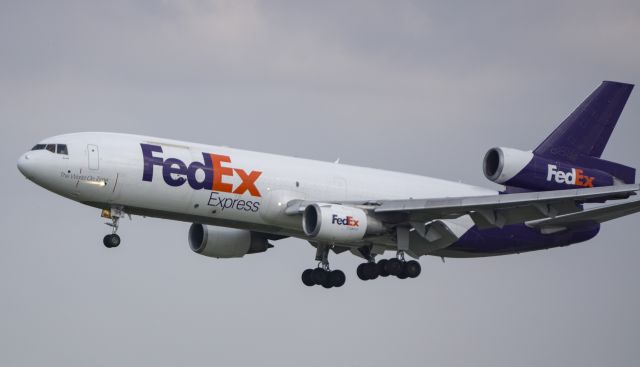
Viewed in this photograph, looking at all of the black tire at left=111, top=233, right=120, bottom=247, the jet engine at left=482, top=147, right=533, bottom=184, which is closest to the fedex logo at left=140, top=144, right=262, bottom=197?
the black tire at left=111, top=233, right=120, bottom=247

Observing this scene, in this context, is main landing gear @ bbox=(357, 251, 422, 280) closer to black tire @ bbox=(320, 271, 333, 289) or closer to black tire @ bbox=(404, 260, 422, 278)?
black tire @ bbox=(404, 260, 422, 278)

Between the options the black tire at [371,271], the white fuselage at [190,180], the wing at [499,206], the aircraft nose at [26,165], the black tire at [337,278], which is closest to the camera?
the aircraft nose at [26,165]

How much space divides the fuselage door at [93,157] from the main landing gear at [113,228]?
6.99 ft

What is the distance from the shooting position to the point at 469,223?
59.9m

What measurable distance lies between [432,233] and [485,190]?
5593 millimetres

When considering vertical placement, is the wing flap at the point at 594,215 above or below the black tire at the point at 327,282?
above

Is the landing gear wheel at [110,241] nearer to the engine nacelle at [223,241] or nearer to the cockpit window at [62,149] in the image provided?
the cockpit window at [62,149]

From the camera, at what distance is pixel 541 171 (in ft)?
194

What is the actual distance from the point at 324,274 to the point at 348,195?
4387 millimetres

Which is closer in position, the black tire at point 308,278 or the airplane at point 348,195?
the airplane at point 348,195

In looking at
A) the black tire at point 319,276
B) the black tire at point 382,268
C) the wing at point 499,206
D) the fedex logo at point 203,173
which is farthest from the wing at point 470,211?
the black tire at point 319,276

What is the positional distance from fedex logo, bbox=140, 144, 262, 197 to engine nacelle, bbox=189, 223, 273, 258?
6.68 m

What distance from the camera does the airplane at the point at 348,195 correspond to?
52.9 metres

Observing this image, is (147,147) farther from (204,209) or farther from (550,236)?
(550,236)
